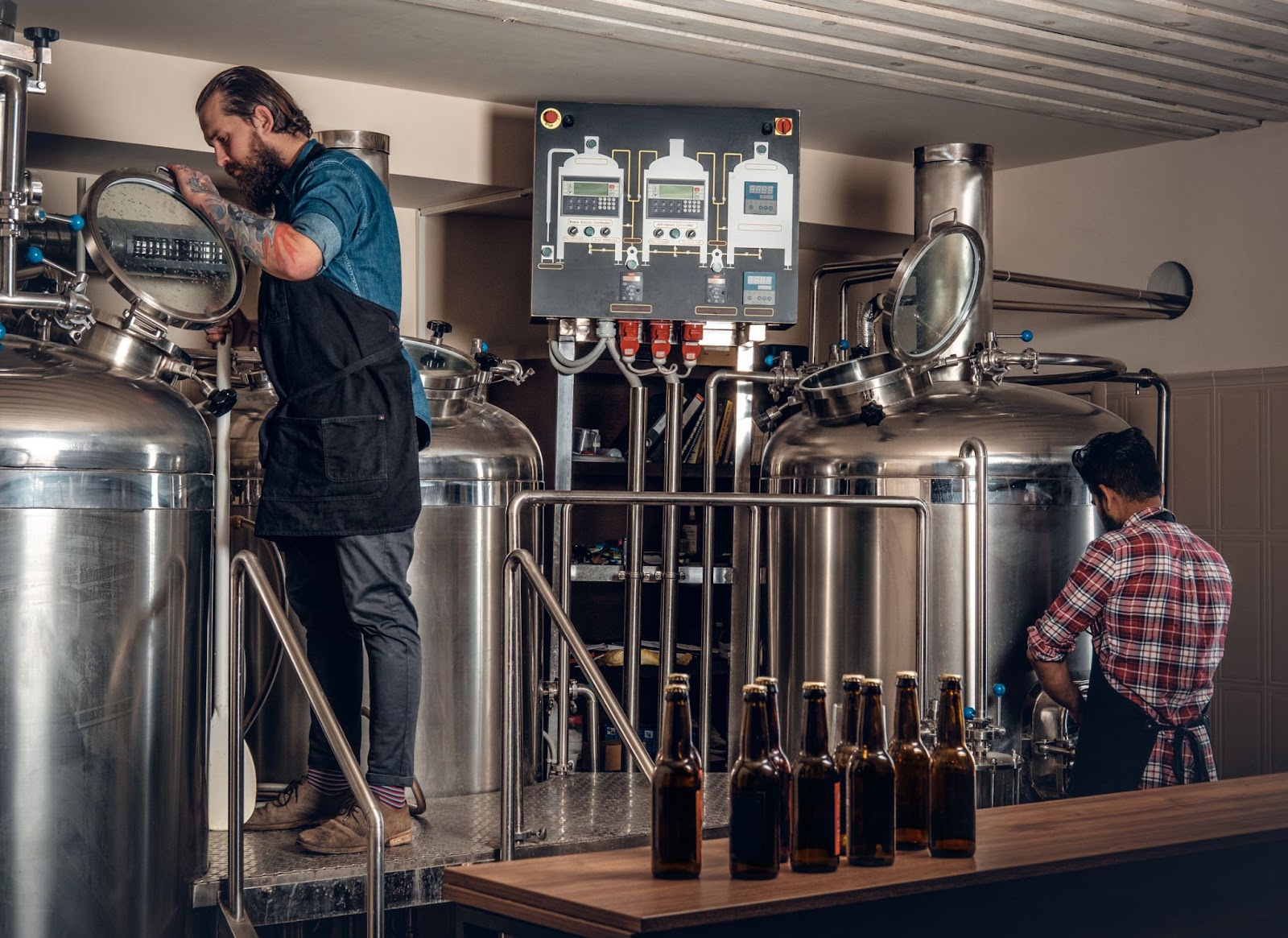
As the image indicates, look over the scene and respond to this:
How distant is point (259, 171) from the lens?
3246 millimetres

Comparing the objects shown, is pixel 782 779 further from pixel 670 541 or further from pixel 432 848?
pixel 670 541

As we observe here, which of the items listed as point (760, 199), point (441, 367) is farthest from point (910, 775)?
point (760, 199)

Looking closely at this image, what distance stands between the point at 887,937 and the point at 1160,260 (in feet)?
14.2

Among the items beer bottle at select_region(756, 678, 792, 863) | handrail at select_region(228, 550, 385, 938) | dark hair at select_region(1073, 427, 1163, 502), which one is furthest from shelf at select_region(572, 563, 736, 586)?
beer bottle at select_region(756, 678, 792, 863)

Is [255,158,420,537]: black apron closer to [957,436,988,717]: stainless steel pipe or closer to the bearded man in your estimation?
the bearded man

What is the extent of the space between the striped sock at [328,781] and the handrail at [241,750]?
0.35 m

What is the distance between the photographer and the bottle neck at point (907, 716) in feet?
7.03

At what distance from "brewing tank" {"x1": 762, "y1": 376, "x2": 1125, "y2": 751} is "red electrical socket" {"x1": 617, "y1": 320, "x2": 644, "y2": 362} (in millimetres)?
935

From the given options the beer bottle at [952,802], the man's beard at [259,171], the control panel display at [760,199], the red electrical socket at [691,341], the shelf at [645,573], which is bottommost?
the beer bottle at [952,802]

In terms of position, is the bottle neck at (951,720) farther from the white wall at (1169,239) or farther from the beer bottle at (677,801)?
the white wall at (1169,239)

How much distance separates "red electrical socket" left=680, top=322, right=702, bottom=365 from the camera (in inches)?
208

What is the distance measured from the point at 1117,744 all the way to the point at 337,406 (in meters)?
2.24

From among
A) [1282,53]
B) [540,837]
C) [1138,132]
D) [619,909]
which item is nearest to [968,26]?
[1282,53]

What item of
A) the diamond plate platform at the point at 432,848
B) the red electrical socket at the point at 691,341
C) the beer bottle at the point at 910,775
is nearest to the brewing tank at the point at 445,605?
the diamond plate platform at the point at 432,848
